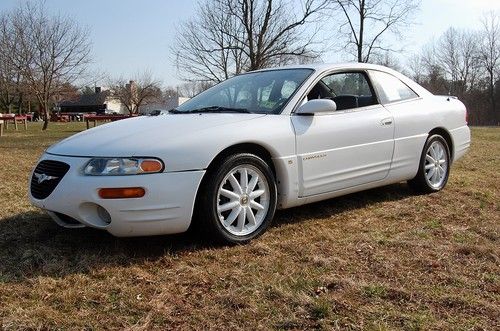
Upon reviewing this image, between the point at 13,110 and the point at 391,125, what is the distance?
70.5m

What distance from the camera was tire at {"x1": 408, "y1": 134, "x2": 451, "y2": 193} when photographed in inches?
200

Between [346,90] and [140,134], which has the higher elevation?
[346,90]

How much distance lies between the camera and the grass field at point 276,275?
2385mm

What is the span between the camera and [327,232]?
12.6 feet

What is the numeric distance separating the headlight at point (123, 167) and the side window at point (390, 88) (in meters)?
2.53

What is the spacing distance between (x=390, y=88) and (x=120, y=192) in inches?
118

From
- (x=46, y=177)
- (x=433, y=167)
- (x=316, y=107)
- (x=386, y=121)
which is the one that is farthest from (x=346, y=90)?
(x=46, y=177)

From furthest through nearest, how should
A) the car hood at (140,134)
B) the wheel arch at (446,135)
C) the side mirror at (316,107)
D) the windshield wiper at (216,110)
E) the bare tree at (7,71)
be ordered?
the bare tree at (7,71)
the wheel arch at (446,135)
the windshield wiper at (216,110)
the side mirror at (316,107)
the car hood at (140,134)

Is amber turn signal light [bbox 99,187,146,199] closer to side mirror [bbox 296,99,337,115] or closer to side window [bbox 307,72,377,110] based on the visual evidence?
side mirror [bbox 296,99,337,115]

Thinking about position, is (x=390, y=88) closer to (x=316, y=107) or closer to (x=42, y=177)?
(x=316, y=107)

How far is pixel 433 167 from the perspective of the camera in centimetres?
527

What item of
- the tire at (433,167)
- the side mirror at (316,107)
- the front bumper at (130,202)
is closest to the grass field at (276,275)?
the front bumper at (130,202)

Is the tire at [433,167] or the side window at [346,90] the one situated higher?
the side window at [346,90]

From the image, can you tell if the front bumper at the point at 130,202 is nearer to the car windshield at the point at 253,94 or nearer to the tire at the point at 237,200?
the tire at the point at 237,200
